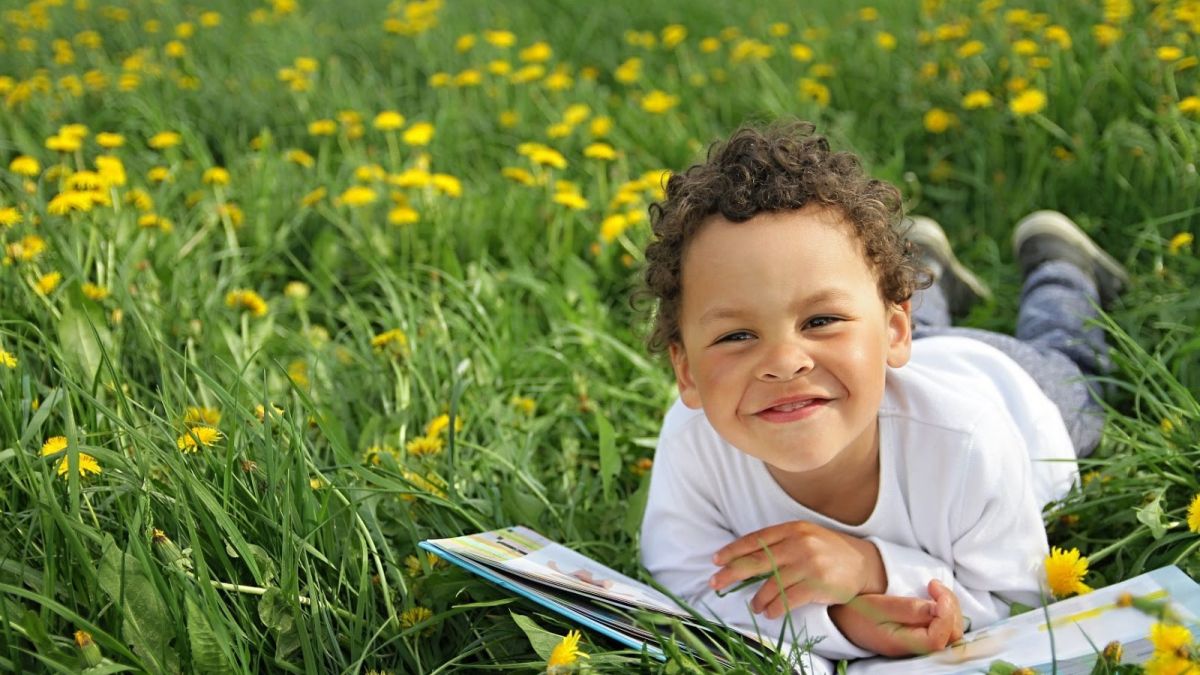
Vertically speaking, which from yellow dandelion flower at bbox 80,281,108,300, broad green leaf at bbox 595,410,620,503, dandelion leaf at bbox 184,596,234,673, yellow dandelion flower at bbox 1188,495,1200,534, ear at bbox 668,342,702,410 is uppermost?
ear at bbox 668,342,702,410

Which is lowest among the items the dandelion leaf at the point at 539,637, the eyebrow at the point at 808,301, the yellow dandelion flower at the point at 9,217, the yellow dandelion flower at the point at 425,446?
the yellow dandelion flower at the point at 425,446

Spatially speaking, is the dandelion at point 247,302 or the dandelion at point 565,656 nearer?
the dandelion at point 565,656

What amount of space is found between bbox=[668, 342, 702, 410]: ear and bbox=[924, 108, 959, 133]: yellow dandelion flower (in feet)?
6.61

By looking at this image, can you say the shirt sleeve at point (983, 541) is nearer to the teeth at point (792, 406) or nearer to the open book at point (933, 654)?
the open book at point (933, 654)

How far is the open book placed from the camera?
138cm

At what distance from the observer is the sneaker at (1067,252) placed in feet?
Result: 8.73

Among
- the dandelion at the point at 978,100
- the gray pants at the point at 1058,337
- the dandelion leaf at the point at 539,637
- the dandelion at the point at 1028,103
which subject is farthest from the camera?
the dandelion at the point at 978,100

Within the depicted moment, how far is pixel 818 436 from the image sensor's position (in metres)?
1.54

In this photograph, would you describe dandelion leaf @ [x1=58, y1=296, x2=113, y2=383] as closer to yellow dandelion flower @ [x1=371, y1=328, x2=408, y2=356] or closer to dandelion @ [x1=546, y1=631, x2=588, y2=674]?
yellow dandelion flower @ [x1=371, y1=328, x2=408, y2=356]

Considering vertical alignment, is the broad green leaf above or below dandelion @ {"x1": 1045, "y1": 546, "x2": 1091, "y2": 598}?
below

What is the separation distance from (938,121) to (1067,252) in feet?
2.96

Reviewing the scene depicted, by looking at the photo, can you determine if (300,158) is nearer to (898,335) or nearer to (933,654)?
(898,335)

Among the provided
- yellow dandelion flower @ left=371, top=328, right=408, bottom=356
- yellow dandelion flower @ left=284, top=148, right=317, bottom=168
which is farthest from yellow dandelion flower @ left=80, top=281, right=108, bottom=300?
yellow dandelion flower @ left=284, top=148, right=317, bottom=168

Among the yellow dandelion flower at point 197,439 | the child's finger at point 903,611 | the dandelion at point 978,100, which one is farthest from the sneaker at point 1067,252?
the yellow dandelion flower at point 197,439
